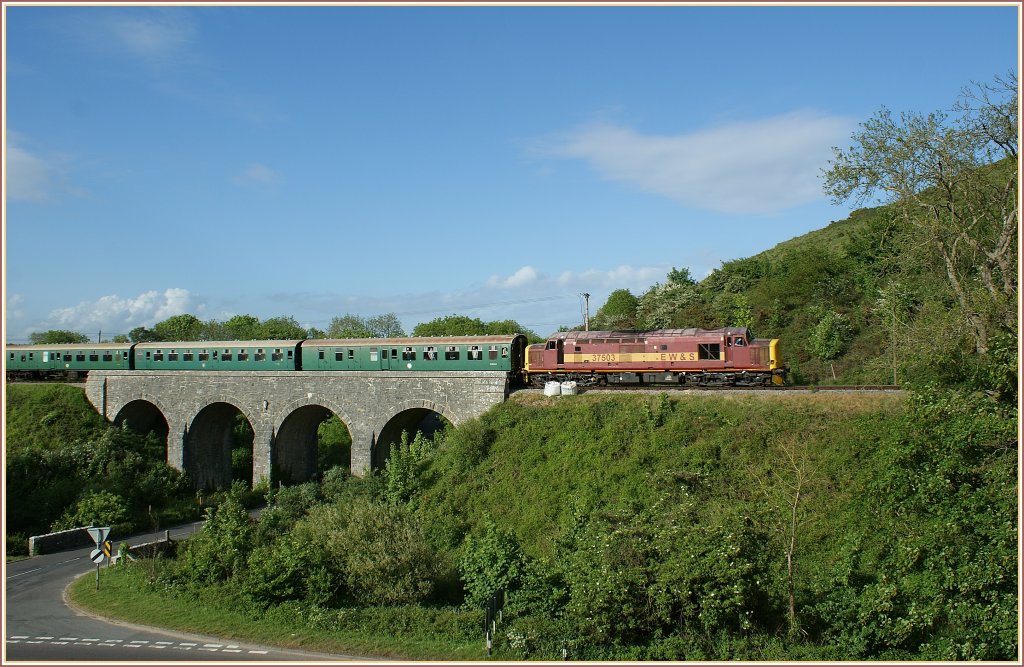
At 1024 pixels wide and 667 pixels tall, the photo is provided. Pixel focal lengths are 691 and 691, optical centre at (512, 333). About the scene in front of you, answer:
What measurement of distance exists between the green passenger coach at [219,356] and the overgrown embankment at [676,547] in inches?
472

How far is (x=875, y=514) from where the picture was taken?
20.5m

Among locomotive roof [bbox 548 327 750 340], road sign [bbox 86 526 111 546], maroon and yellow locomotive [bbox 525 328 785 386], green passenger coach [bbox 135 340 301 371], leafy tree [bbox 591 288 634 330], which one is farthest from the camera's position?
leafy tree [bbox 591 288 634 330]

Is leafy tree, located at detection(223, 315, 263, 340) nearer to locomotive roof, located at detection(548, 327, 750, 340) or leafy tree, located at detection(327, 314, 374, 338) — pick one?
leafy tree, located at detection(327, 314, 374, 338)

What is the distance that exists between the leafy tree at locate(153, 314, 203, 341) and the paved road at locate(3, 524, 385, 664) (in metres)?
75.8

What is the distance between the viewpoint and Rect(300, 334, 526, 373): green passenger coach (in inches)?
1356

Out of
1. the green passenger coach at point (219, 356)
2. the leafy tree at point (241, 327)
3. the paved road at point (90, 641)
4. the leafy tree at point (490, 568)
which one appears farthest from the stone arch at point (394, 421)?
the leafy tree at point (241, 327)

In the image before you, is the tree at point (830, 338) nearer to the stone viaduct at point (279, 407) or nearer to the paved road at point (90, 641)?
the stone viaduct at point (279, 407)

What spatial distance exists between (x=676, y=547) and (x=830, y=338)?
30.7 metres

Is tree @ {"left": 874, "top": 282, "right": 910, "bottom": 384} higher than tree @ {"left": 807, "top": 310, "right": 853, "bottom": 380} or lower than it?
higher

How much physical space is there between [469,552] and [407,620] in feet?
11.4

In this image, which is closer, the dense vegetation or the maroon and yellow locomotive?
the dense vegetation

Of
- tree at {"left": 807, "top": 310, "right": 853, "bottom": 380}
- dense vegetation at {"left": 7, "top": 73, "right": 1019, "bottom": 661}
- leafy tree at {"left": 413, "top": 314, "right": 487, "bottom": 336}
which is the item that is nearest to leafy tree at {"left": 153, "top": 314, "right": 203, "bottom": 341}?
leafy tree at {"left": 413, "top": 314, "right": 487, "bottom": 336}

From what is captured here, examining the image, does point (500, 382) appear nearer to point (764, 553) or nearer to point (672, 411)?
point (672, 411)

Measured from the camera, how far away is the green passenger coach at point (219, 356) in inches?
1553
